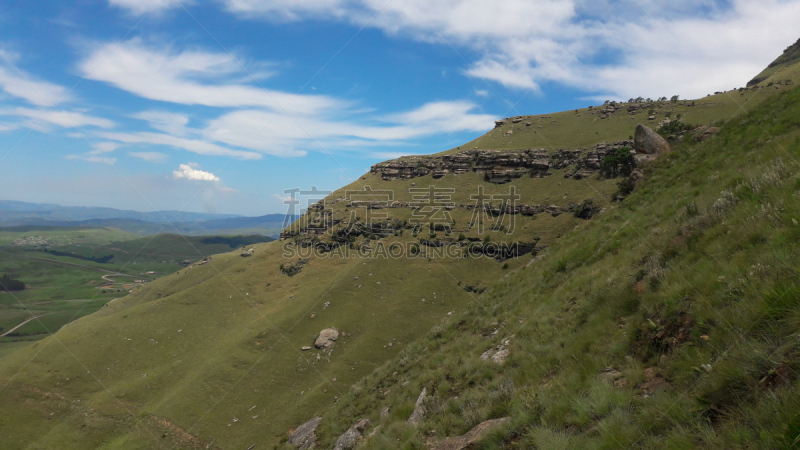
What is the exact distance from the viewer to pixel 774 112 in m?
14.4

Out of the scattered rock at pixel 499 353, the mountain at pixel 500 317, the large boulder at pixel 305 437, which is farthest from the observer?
the large boulder at pixel 305 437

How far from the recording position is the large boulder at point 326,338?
4482 cm

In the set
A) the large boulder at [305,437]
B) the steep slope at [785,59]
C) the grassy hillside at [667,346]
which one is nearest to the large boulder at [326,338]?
the large boulder at [305,437]

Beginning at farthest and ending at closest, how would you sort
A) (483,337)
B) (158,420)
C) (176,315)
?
1. (176,315)
2. (158,420)
3. (483,337)

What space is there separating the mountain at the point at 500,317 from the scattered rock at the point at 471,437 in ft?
0.18

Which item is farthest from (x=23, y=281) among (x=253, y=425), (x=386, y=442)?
(x=386, y=442)

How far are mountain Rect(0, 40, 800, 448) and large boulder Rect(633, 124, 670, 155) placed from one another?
22cm

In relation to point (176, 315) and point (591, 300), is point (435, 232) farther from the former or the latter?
point (591, 300)

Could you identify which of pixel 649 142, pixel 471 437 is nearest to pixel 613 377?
pixel 471 437

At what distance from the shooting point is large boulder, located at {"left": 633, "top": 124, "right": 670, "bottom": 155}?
1026 inches

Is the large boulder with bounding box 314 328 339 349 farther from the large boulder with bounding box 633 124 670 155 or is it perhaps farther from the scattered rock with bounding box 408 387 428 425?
the large boulder with bounding box 633 124 670 155

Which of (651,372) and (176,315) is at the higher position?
(651,372)

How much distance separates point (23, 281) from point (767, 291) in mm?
297663

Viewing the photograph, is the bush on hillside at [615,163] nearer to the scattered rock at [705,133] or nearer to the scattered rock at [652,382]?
the scattered rock at [705,133]
